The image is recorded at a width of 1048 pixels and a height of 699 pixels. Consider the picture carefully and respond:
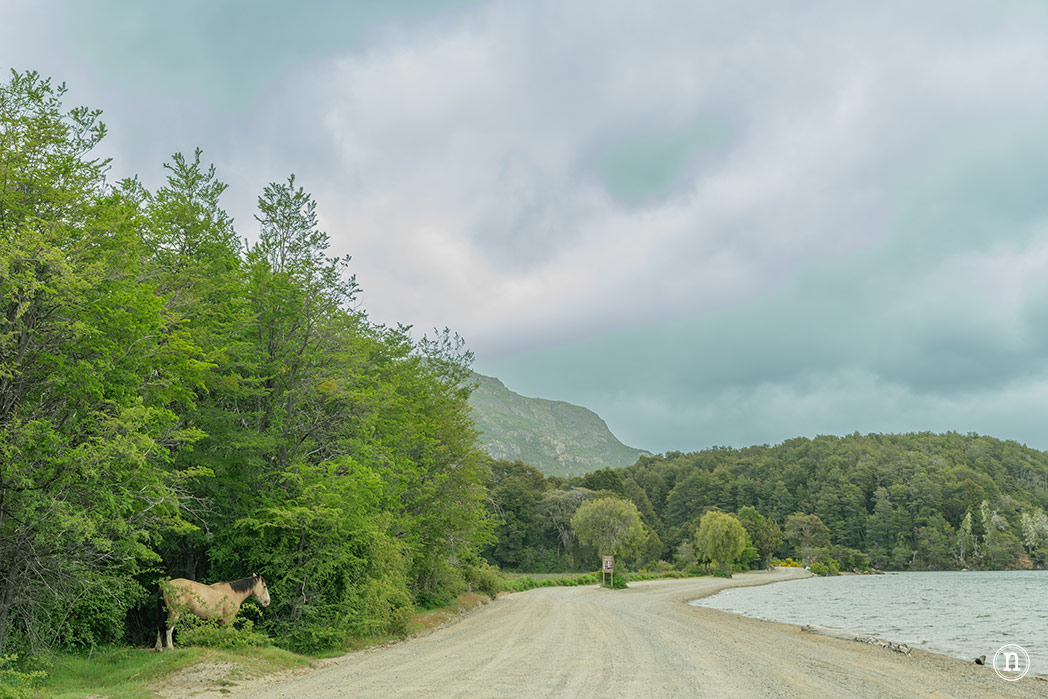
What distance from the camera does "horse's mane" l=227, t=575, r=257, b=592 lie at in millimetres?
15797

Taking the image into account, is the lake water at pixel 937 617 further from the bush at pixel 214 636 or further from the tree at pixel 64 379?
the tree at pixel 64 379

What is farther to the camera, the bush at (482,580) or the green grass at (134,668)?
the bush at (482,580)

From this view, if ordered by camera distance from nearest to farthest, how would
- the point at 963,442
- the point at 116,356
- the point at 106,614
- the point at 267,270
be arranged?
1. the point at 116,356
2. the point at 106,614
3. the point at 267,270
4. the point at 963,442

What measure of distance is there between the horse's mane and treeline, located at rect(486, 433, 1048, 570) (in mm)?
72902

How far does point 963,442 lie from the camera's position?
16800 cm

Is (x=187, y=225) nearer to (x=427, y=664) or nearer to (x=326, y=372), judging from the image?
(x=326, y=372)

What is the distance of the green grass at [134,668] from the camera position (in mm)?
11500

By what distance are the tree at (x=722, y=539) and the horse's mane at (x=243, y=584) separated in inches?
2965

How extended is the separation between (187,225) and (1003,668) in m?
27.6

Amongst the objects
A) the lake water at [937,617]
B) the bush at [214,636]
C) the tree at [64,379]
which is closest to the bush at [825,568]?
the lake water at [937,617]

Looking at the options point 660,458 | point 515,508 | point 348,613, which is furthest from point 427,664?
point 660,458

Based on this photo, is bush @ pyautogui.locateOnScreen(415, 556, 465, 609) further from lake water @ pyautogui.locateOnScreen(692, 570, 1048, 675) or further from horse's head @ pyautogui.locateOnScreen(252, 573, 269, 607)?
lake water @ pyautogui.locateOnScreen(692, 570, 1048, 675)

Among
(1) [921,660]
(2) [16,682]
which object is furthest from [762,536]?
(2) [16,682]

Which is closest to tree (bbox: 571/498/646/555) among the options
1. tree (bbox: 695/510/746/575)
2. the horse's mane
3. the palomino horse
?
tree (bbox: 695/510/746/575)
